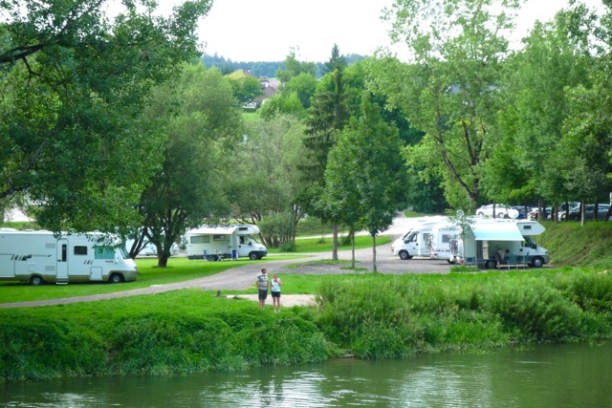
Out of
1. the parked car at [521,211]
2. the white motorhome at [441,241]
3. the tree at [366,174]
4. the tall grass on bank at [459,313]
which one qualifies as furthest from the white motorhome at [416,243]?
the tall grass on bank at [459,313]

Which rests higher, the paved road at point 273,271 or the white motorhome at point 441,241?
the white motorhome at point 441,241

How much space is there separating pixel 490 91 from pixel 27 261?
28527mm

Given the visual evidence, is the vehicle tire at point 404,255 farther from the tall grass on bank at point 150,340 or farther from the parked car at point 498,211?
the tall grass on bank at point 150,340

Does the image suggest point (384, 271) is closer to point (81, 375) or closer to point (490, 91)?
point (490, 91)

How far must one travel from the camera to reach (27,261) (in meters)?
44.8

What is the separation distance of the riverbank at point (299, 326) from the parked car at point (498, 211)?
35342mm

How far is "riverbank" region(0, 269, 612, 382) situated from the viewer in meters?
25.3

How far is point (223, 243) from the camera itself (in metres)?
64.4

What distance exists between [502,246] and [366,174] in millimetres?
9896

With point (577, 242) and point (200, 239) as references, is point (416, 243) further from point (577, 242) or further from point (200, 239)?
point (200, 239)

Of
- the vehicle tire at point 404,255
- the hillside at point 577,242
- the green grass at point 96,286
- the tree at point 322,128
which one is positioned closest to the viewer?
the green grass at point 96,286

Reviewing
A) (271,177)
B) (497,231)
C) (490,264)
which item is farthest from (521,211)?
(497,231)

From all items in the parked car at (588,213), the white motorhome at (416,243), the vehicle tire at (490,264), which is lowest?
the vehicle tire at (490,264)

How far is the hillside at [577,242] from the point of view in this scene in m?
50.6
